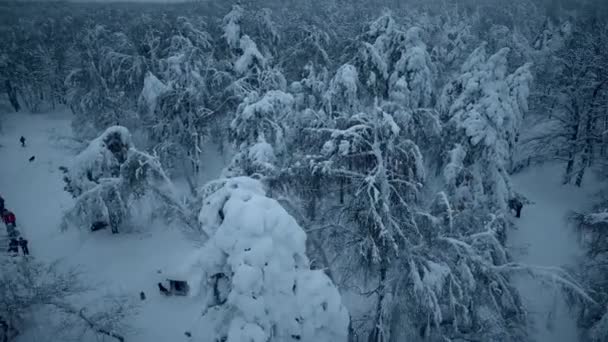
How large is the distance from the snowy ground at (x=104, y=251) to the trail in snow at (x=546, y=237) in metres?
13.8

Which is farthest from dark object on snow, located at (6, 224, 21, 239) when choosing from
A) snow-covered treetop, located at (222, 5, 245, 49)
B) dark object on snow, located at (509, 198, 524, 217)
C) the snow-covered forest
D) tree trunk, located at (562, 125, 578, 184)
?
tree trunk, located at (562, 125, 578, 184)

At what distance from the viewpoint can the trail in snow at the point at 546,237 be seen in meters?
14.2

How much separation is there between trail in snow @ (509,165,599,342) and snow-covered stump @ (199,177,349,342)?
10.0m

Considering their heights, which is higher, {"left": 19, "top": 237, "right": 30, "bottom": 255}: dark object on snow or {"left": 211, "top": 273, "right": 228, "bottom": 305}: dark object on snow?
{"left": 211, "top": 273, "right": 228, "bottom": 305}: dark object on snow

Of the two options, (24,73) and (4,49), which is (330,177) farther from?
(4,49)

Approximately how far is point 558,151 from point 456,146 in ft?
44.8

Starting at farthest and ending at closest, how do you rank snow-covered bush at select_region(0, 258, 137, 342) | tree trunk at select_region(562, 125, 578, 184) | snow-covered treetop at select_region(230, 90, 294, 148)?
tree trunk at select_region(562, 125, 578, 184) < snow-covered treetop at select_region(230, 90, 294, 148) < snow-covered bush at select_region(0, 258, 137, 342)

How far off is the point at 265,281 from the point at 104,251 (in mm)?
15380

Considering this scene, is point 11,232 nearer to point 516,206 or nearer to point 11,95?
point 516,206

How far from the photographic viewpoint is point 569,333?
14.1m

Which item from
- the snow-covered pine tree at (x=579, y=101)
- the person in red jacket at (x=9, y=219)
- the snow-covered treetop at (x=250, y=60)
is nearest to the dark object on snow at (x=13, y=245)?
the person in red jacket at (x=9, y=219)

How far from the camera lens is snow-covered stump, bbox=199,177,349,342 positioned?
21.3ft

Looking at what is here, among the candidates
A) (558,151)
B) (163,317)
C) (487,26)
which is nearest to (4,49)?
(163,317)

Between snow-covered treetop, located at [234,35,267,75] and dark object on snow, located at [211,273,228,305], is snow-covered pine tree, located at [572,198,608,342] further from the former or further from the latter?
snow-covered treetop, located at [234,35,267,75]
